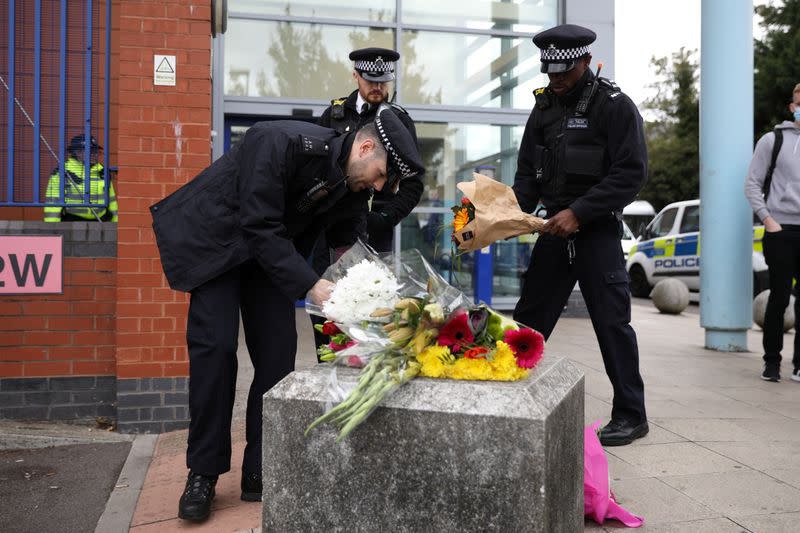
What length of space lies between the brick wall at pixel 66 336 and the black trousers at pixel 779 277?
4.55 metres

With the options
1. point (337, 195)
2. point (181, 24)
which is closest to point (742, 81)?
point (181, 24)

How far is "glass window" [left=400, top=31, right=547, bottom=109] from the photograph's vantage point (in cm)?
988

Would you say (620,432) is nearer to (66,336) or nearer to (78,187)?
(66,336)

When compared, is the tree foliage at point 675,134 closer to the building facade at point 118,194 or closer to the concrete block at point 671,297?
the concrete block at point 671,297

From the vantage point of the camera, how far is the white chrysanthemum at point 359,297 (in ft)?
7.98

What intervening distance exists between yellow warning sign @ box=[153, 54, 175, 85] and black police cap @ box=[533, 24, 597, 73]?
Result: 6.81 feet

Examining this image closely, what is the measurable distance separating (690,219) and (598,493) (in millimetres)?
12117

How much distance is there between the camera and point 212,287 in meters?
3.22

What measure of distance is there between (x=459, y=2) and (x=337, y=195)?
762 cm

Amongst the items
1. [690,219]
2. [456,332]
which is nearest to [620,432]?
[456,332]

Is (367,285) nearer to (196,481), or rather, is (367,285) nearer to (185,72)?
(196,481)

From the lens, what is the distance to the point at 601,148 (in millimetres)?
3988

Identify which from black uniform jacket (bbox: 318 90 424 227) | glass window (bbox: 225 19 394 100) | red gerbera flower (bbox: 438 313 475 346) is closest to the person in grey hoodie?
black uniform jacket (bbox: 318 90 424 227)

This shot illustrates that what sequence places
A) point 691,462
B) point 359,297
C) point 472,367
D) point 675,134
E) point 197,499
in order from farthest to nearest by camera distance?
point 675,134, point 691,462, point 197,499, point 359,297, point 472,367
